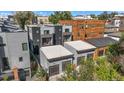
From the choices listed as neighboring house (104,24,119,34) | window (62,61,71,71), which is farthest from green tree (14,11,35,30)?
neighboring house (104,24,119,34)

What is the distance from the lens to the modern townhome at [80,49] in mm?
2098

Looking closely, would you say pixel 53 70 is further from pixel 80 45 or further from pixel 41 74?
pixel 80 45

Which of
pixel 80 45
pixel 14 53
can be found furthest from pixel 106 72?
pixel 14 53

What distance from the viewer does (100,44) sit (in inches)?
84.3

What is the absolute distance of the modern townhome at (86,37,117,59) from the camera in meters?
2.13

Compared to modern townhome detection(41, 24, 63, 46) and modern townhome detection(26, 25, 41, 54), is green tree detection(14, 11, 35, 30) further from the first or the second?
modern townhome detection(41, 24, 63, 46)

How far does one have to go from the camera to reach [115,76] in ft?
7.02

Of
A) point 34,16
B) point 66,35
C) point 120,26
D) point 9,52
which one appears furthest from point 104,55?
point 9,52

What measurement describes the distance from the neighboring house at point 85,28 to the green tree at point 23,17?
16.0 inches

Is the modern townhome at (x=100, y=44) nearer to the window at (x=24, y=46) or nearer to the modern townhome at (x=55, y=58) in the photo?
the modern townhome at (x=55, y=58)

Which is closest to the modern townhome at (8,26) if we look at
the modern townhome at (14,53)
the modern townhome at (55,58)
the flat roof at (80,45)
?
the modern townhome at (14,53)
